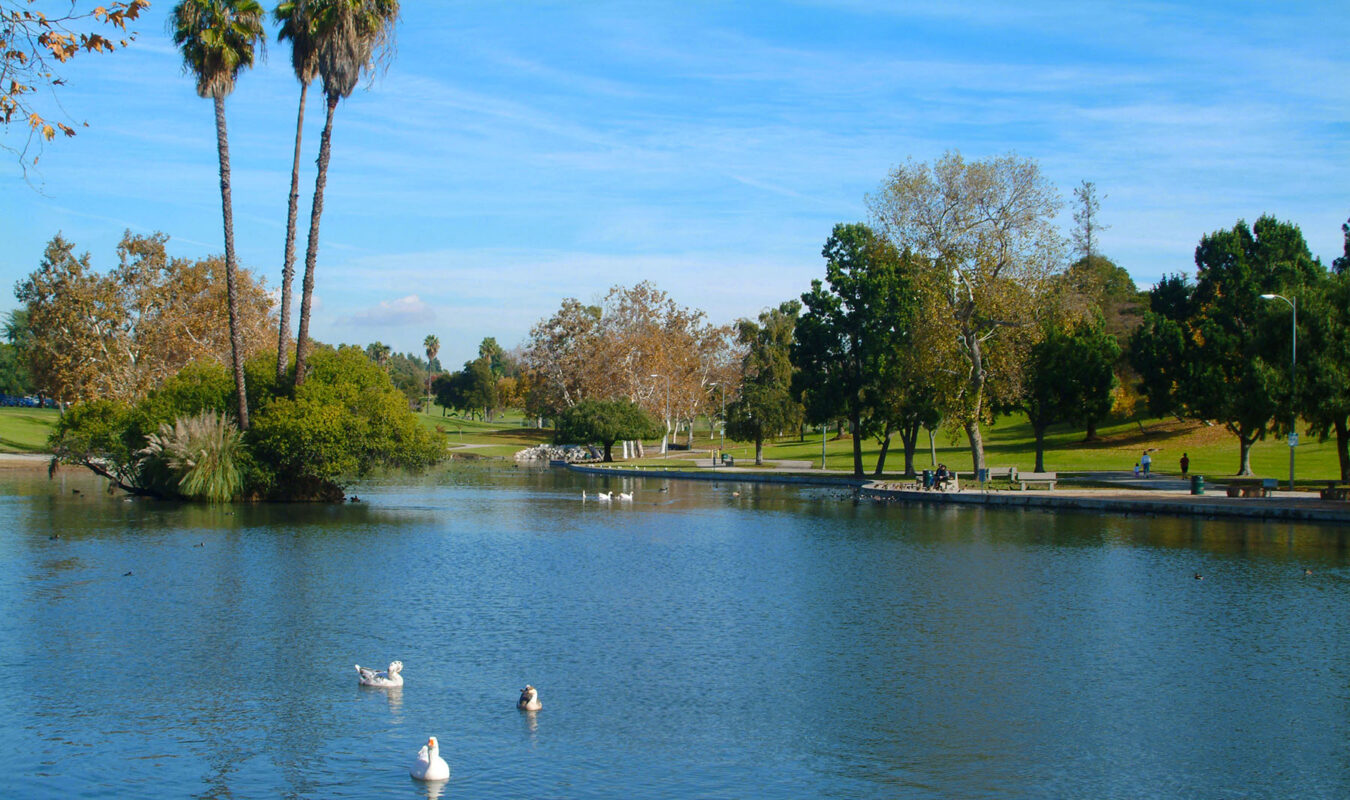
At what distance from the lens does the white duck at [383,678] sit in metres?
14.4

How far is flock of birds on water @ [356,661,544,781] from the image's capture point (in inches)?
431

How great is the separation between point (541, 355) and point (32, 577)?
84844mm

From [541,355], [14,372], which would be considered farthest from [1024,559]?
[14,372]

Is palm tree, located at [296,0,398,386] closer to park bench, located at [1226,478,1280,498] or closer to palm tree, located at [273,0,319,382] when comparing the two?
palm tree, located at [273,0,319,382]

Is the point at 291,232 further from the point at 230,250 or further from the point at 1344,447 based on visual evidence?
the point at 1344,447

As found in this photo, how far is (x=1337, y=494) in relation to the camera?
38250mm

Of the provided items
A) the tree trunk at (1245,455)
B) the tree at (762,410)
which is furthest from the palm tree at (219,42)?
→ the tree trunk at (1245,455)

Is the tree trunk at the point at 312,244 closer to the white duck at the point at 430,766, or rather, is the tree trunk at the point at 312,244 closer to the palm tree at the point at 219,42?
the palm tree at the point at 219,42

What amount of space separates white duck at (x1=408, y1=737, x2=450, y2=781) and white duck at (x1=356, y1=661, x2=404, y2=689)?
3400 millimetres

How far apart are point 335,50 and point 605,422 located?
1994 inches

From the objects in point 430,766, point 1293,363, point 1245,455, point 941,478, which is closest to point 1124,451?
point 1245,455

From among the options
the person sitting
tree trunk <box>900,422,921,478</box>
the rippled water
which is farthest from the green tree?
Result: tree trunk <box>900,422,921,478</box>

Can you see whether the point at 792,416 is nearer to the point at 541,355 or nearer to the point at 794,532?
the point at 541,355

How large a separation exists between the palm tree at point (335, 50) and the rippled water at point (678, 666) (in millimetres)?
14527
